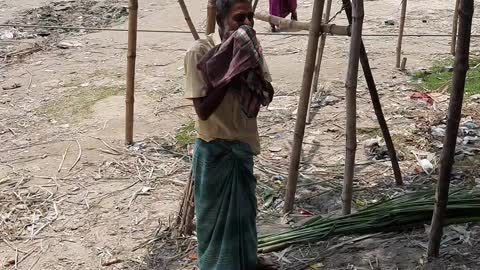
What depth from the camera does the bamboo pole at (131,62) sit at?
4578 mm

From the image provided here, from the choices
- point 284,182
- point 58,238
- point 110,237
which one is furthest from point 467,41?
point 58,238

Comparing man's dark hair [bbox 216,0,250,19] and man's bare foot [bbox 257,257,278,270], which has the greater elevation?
man's dark hair [bbox 216,0,250,19]

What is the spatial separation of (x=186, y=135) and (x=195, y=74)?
256 cm

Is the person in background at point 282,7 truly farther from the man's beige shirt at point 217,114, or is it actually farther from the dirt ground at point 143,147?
the man's beige shirt at point 217,114

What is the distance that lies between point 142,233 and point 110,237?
0.18 m

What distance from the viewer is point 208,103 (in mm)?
2555

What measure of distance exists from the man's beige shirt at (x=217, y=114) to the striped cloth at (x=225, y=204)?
0.04 metres

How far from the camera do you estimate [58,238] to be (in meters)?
3.71

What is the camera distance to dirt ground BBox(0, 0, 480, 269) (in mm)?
3533

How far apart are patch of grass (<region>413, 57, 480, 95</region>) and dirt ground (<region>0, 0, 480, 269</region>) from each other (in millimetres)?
168

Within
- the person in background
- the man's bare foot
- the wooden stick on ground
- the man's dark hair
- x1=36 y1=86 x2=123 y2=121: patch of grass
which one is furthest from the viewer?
the person in background

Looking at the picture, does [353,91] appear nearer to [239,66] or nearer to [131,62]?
[239,66]

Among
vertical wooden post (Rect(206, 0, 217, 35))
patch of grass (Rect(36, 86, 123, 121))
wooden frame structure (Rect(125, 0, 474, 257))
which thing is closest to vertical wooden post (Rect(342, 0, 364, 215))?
wooden frame structure (Rect(125, 0, 474, 257))

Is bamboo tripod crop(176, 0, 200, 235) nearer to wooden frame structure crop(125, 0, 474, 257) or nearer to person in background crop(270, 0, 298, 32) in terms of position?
wooden frame structure crop(125, 0, 474, 257)
